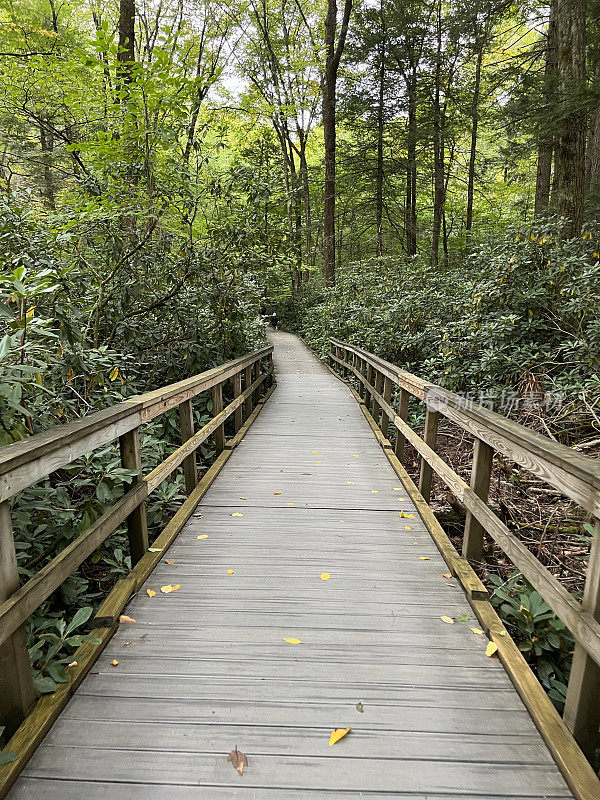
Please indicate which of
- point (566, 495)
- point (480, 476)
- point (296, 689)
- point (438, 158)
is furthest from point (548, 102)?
point (438, 158)

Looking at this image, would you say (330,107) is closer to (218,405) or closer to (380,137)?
(380,137)

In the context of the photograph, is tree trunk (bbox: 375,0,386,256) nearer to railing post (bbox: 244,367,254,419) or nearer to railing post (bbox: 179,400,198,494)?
railing post (bbox: 244,367,254,419)

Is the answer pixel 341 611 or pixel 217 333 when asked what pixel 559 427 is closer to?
pixel 341 611

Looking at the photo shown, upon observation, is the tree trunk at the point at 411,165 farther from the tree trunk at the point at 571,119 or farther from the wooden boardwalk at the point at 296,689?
the wooden boardwalk at the point at 296,689

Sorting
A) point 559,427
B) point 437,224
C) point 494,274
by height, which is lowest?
point 559,427

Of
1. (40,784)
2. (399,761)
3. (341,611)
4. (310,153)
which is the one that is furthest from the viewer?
(310,153)

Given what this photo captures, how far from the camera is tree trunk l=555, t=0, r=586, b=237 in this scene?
21.0 ft

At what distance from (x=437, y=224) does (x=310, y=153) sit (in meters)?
15.9

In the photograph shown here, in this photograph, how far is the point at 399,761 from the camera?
5.48ft

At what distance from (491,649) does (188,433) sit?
104 inches

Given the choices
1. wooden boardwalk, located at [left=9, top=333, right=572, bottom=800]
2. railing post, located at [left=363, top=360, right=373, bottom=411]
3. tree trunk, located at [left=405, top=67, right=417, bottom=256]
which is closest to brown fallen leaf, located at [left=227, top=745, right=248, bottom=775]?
wooden boardwalk, located at [left=9, top=333, right=572, bottom=800]

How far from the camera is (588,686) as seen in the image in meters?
1.66

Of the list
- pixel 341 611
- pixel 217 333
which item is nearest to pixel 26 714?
pixel 341 611

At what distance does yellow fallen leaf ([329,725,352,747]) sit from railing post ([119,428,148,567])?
1.60 m
